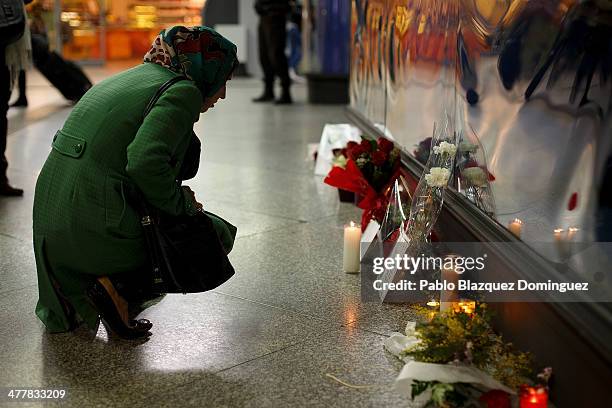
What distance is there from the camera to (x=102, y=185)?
3174 millimetres

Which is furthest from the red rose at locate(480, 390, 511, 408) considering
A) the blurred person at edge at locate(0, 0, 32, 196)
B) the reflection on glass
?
the blurred person at edge at locate(0, 0, 32, 196)

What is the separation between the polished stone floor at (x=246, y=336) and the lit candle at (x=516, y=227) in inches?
21.5

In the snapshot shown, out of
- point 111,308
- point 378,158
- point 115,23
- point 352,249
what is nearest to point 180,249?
point 111,308

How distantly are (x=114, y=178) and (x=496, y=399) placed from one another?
4.78 ft

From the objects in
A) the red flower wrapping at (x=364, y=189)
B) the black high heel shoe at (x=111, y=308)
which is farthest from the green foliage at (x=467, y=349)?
the red flower wrapping at (x=364, y=189)

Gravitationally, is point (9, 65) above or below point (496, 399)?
above

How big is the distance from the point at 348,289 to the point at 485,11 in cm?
126

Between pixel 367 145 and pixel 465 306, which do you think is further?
pixel 367 145

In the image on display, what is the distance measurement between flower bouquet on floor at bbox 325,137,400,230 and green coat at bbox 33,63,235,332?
162 cm

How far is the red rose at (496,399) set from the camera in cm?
264

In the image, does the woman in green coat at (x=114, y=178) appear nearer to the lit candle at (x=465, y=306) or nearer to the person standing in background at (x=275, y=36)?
the lit candle at (x=465, y=306)

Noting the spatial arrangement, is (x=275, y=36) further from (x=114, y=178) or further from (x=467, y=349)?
(x=467, y=349)

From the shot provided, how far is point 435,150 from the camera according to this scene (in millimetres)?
3791

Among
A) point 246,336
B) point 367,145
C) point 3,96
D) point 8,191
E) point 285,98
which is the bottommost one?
point 285,98
